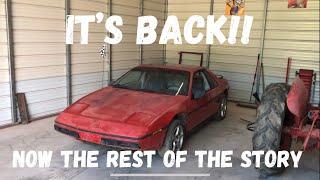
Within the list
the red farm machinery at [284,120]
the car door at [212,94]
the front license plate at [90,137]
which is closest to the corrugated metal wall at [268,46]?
the car door at [212,94]

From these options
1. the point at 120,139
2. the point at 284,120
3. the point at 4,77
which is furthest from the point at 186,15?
the point at 120,139

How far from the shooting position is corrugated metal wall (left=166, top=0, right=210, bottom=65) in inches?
356

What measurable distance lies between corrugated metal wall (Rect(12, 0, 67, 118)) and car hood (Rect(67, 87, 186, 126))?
177cm

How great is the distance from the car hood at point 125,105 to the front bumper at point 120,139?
0.69ft

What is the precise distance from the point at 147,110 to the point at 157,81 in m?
1.03

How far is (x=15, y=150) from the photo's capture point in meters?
4.60

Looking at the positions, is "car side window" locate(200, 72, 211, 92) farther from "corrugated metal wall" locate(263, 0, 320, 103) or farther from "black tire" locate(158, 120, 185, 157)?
"corrugated metal wall" locate(263, 0, 320, 103)

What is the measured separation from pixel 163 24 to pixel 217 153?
19.0 ft

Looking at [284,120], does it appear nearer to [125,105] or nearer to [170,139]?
Answer: [170,139]

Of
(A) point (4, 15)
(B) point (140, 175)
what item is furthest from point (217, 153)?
(A) point (4, 15)

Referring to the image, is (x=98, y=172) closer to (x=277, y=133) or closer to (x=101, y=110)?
(x=101, y=110)

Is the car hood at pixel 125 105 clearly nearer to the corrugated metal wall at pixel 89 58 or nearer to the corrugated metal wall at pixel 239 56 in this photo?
the corrugated metal wall at pixel 89 58

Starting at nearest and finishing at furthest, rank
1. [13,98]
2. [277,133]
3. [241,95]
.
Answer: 1. [277,133]
2. [13,98]
3. [241,95]

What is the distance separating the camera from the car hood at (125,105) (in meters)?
4.07
